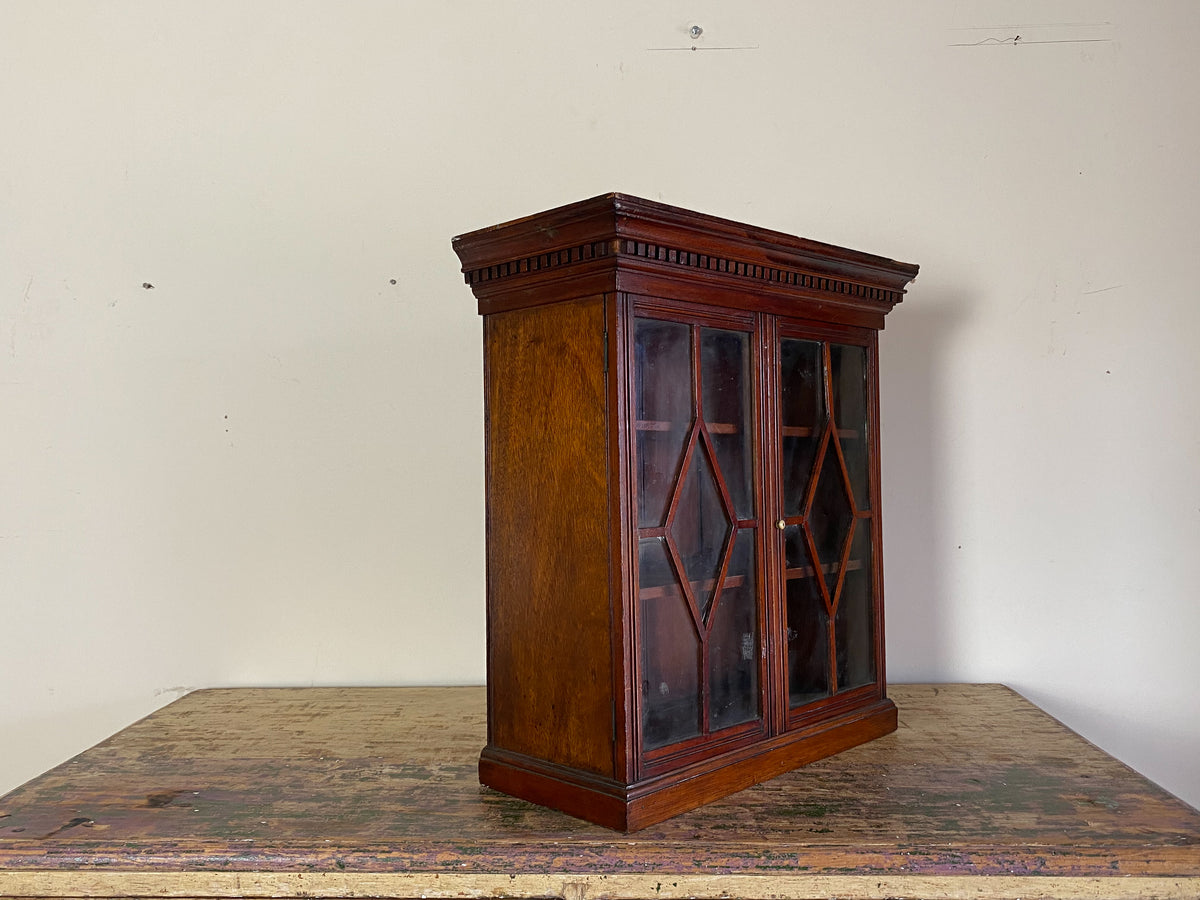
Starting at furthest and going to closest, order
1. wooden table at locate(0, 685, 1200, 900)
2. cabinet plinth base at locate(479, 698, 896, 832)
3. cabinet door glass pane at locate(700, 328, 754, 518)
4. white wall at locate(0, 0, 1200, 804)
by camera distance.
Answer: white wall at locate(0, 0, 1200, 804)
cabinet door glass pane at locate(700, 328, 754, 518)
cabinet plinth base at locate(479, 698, 896, 832)
wooden table at locate(0, 685, 1200, 900)

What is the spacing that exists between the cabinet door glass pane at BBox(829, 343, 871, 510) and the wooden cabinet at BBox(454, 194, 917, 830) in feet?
0.12

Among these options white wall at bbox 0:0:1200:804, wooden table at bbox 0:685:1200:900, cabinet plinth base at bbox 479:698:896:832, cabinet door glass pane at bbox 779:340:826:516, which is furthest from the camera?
white wall at bbox 0:0:1200:804

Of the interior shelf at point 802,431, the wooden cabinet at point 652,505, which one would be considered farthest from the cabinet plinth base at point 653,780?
the interior shelf at point 802,431

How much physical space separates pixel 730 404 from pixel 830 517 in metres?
0.30

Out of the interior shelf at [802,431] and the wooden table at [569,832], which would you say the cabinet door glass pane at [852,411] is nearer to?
the interior shelf at [802,431]

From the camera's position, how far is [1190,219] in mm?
1736

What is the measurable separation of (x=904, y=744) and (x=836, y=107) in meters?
1.16

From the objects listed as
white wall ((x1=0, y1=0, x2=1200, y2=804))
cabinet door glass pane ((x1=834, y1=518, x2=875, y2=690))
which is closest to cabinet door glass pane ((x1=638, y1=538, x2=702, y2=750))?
cabinet door glass pane ((x1=834, y1=518, x2=875, y2=690))

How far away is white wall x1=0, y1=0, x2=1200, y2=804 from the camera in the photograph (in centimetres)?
175

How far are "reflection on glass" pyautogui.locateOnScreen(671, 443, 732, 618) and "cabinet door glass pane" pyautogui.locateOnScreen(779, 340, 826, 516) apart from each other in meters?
0.15

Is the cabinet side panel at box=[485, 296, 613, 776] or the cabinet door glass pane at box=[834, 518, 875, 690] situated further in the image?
the cabinet door glass pane at box=[834, 518, 875, 690]

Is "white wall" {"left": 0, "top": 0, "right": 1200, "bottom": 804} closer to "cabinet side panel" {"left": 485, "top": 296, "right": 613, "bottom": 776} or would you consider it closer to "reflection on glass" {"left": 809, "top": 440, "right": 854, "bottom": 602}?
"reflection on glass" {"left": 809, "top": 440, "right": 854, "bottom": 602}

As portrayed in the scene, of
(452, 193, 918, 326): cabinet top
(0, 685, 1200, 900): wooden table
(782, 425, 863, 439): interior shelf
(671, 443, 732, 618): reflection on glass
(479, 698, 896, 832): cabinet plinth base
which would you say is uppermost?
(452, 193, 918, 326): cabinet top

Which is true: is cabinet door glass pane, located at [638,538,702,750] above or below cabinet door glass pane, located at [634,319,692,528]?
below
